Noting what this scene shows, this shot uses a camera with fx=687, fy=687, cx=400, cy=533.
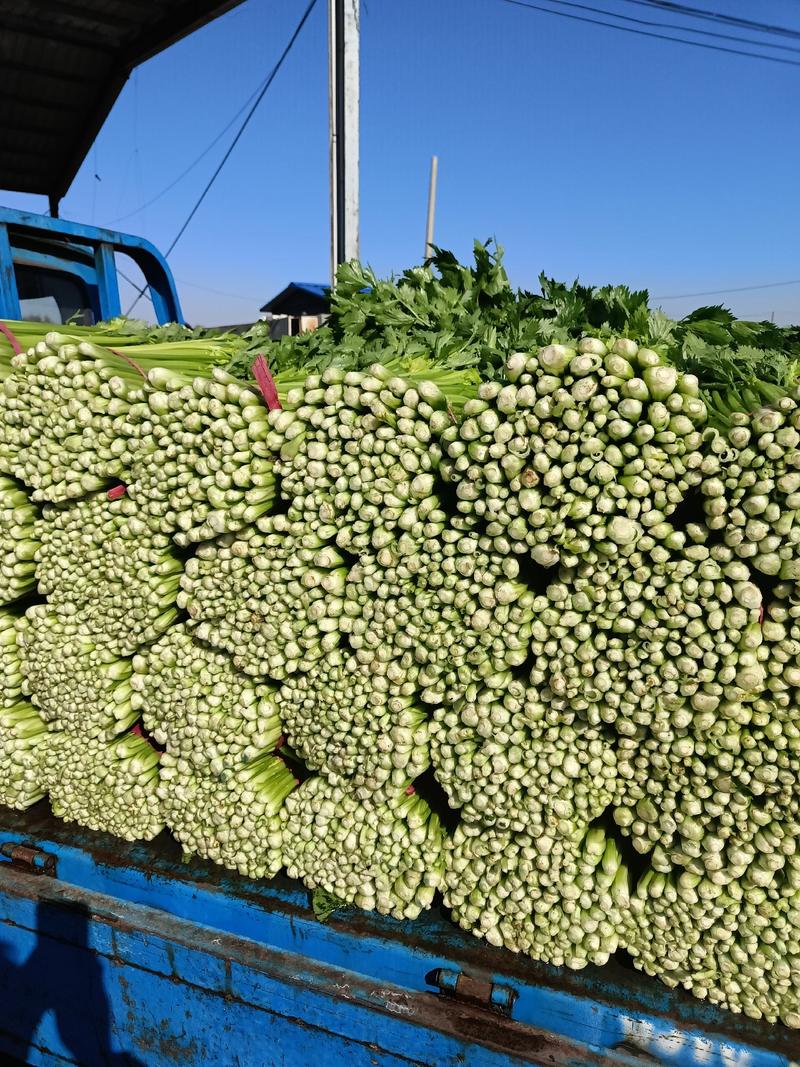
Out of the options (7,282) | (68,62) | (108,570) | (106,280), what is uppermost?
(68,62)

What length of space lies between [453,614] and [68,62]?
307 inches

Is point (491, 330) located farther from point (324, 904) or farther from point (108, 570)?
point (324, 904)

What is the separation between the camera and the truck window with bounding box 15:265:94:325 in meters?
4.33

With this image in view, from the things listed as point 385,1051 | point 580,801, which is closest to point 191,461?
point 580,801

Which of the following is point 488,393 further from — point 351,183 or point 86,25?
point 86,25

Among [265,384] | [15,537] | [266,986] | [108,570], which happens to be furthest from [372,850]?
[15,537]

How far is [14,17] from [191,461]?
6.62 m

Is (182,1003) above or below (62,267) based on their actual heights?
below

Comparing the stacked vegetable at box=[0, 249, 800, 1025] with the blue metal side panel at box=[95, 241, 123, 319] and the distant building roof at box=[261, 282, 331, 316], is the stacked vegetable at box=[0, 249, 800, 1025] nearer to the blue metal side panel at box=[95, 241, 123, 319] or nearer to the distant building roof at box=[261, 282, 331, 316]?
the blue metal side panel at box=[95, 241, 123, 319]

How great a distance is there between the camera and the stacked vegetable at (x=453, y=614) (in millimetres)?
1749

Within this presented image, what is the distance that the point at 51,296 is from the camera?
452 centimetres

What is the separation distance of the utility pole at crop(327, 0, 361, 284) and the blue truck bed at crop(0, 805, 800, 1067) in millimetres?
→ 5906

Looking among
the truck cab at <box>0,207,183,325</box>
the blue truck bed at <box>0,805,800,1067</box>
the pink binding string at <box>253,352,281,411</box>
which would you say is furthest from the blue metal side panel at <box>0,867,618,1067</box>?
the truck cab at <box>0,207,183,325</box>

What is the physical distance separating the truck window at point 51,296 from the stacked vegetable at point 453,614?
196 cm
